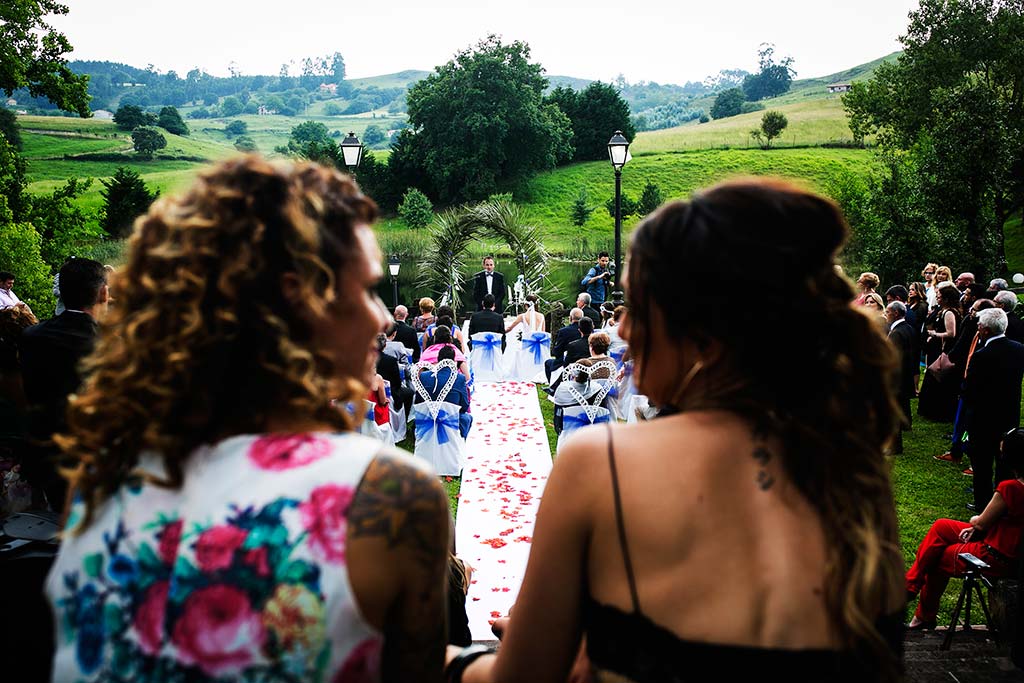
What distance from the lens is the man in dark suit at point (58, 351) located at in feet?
14.2

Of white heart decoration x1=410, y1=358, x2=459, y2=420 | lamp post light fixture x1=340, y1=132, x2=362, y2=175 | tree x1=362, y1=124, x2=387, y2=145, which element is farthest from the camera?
→ tree x1=362, y1=124, x2=387, y2=145

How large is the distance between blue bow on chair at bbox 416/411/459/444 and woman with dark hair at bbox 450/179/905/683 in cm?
854

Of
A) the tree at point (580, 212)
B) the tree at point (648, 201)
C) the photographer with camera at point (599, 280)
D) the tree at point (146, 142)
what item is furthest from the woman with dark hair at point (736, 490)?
the tree at point (146, 142)

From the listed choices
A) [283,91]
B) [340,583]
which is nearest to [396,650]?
[340,583]

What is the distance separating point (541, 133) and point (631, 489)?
63.4m

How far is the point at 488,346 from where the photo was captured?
1591 centimetres

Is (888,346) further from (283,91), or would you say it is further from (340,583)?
(283,91)

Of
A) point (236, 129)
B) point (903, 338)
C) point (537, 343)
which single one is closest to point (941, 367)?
point (903, 338)

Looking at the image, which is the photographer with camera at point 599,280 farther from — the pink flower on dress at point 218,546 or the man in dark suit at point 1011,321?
the pink flower on dress at point 218,546

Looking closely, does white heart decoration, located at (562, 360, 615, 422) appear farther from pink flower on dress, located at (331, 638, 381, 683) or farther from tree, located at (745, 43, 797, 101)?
tree, located at (745, 43, 797, 101)

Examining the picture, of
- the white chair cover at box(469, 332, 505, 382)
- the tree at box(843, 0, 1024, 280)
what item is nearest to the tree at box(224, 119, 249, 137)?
the tree at box(843, 0, 1024, 280)

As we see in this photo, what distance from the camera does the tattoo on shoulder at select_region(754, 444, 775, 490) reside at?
134 cm

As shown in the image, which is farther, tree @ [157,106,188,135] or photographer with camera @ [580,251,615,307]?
tree @ [157,106,188,135]

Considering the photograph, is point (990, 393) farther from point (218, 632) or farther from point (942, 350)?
point (218, 632)
